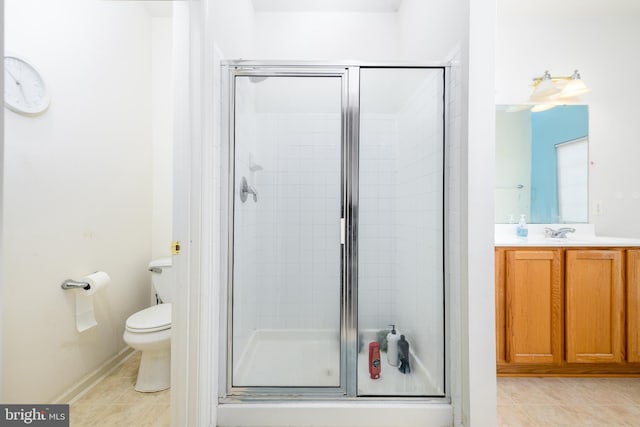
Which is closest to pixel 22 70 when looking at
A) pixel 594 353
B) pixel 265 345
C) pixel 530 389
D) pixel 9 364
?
pixel 9 364

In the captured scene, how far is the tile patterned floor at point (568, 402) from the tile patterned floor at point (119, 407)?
6.18 feet

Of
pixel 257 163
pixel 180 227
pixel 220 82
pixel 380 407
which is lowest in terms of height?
pixel 380 407

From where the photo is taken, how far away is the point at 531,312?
2059 mm

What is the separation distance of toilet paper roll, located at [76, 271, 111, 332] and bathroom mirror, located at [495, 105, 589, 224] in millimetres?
2918

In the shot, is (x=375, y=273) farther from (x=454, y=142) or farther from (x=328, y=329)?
(x=454, y=142)

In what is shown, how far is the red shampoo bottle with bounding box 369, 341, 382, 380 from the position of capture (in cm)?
172

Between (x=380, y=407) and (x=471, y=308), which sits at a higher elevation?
(x=471, y=308)

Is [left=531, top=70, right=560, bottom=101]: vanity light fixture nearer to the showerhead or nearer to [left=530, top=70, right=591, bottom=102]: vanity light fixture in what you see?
[left=530, top=70, right=591, bottom=102]: vanity light fixture

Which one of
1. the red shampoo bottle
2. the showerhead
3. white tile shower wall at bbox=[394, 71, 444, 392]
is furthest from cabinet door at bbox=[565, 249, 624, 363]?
the showerhead

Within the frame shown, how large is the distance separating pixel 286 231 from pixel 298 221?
11cm

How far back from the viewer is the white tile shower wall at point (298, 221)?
1.74 meters

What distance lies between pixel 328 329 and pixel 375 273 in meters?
0.42

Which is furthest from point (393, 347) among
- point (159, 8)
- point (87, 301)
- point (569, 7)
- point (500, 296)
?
point (159, 8)

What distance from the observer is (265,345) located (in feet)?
6.08
